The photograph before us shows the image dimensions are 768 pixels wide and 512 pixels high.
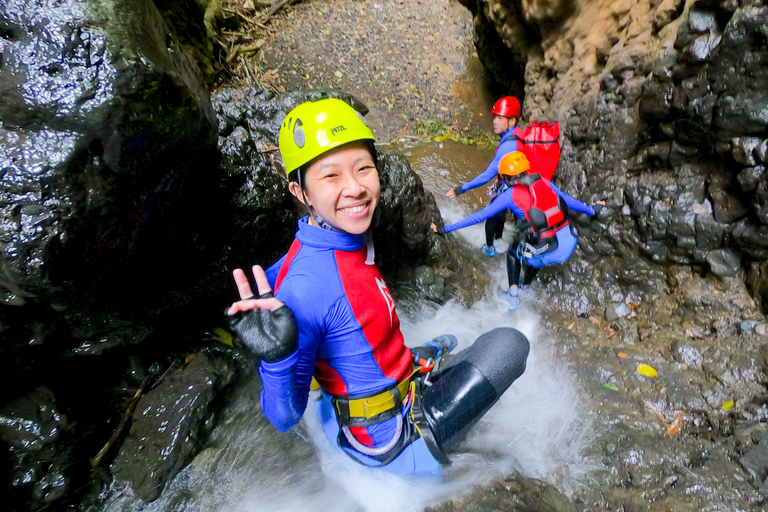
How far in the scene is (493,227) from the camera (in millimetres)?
5137

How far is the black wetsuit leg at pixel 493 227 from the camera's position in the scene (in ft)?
16.7

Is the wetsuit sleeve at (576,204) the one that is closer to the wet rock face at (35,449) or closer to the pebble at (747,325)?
the pebble at (747,325)

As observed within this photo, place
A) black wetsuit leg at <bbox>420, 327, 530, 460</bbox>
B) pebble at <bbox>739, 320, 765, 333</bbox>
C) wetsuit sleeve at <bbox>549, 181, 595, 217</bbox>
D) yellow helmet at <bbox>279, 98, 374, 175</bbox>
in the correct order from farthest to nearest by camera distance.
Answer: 1. wetsuit sleeve at <bbox>549, 181, 595, 217</bbox>
2. pebble at <bbox>739, 320, 765, 333</bbox>
3. black wetsuit leg at <bbox>420, 327, 530, 460</bbox>
4. yellow helmet at <bbox>279, 98, 374, 175</bbox>

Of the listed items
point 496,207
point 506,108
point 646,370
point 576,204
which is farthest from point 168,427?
point 506,108

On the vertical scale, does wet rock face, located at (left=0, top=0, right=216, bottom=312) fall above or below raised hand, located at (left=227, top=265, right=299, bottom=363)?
above

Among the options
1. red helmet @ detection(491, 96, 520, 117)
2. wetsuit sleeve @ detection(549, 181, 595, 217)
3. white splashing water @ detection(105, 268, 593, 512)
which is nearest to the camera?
white splashing water @ detection(105, 268, 593, 512)

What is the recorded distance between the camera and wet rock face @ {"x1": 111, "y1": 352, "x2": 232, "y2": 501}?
8.52 feet

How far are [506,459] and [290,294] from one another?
2.14 meters

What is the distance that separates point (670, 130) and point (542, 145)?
4.24 feet

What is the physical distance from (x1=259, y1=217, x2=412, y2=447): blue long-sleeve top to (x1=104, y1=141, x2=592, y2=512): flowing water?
2.19ft


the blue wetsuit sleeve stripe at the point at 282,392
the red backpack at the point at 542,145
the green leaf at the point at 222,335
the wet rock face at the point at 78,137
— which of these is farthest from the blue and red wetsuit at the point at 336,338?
the red backpack at the point at 542,145

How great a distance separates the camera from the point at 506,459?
8.91 ft

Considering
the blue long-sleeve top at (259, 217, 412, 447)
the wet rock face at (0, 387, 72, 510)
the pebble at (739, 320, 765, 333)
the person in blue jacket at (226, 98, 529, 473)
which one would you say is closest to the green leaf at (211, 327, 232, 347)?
the wet rock face at (0, 387, 72, 510)

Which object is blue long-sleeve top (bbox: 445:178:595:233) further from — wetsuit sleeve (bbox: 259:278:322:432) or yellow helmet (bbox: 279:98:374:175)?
wetsuit sleeve (bbox: 259:278:322:432)
